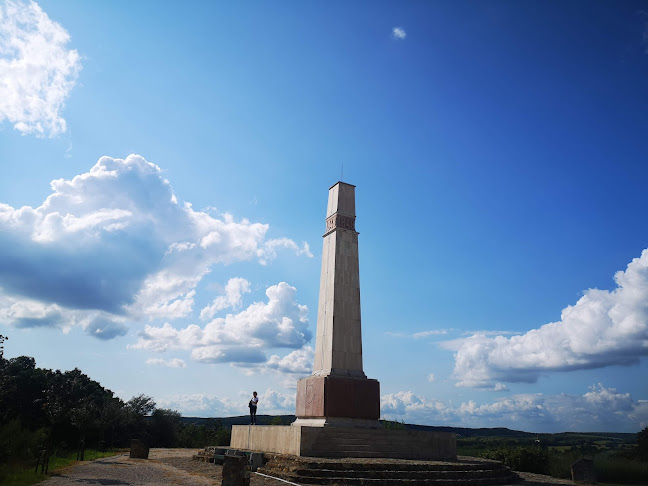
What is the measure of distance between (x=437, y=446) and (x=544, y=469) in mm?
6916

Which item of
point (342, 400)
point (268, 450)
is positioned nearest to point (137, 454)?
point (268, 450)

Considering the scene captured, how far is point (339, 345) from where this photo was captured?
2083cm

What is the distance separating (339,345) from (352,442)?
4175 mm

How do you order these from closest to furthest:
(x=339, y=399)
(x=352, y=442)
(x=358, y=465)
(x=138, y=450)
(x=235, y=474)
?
(x=235, y=474)
(x=358, y=465)
(x=352, y=442)
(x=339, y=399)
(x=138, y=450)

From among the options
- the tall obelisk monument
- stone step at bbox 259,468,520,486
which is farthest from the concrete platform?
stone step at bbox 259,468,520,486

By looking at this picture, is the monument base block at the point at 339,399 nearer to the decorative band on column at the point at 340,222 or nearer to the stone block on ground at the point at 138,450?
the decorative band on column at the point at 340,222

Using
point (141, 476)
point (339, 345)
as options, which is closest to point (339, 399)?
point (339, 345)

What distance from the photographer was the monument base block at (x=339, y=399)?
1945 centimetres

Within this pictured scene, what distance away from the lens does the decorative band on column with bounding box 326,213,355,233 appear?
23.1 m

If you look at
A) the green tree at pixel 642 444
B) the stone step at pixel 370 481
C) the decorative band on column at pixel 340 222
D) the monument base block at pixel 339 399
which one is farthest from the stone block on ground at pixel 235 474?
the green tree at pixel 642 444

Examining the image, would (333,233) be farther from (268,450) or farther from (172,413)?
(172,413)

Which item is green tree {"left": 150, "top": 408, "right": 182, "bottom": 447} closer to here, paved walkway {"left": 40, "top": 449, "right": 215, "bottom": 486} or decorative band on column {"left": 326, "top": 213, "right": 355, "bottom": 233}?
paved walkway {"left": 40, "top": 449, "right": 215, "bottom": 486}

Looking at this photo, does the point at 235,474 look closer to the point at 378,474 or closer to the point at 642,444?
the point at 378,474

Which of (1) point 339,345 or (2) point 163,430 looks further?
(2) point 163,430
